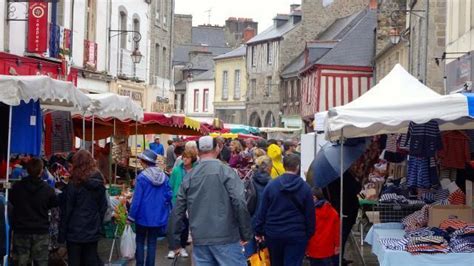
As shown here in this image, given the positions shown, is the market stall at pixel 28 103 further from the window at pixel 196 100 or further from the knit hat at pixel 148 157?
the window at pixel 196 100

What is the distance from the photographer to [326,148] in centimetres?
1202

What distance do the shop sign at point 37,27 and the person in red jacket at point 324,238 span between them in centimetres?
1168

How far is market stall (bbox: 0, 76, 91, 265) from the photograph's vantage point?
9.36 metres

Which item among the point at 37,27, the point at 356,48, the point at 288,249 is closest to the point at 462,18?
the point at 37,27

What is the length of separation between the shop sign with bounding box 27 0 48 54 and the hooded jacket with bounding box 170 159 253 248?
13079 millimetres

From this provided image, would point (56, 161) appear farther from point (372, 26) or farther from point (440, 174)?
point (372, 26)

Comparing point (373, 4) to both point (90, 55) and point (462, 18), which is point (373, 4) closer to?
point (90, 55)

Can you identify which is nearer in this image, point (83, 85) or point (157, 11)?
point (83, 85)

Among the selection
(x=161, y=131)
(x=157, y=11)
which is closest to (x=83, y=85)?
(x=161, y=131)

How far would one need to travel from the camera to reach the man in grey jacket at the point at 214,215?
7848 mm

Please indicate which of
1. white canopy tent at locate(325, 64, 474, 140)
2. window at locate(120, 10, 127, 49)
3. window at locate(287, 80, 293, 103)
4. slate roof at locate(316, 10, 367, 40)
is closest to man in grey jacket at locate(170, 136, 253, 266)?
white canopy tent at locate(325, 64, 474, 140)

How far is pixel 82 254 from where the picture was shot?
379 inches

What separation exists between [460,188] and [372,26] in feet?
122

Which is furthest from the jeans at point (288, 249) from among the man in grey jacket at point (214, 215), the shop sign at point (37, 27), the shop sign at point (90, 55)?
the shop sign at point (90, 55)
